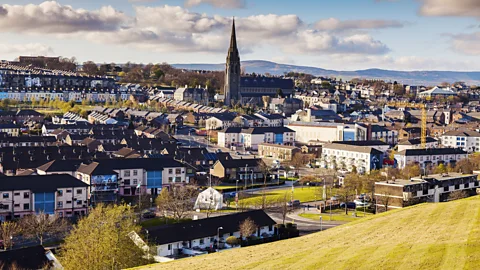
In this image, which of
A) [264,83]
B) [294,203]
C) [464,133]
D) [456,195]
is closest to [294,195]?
[294,203]

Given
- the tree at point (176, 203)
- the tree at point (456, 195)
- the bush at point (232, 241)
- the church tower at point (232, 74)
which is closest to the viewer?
the bush at point (232, 241)

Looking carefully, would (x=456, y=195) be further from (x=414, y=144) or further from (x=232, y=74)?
(x=232, y=74)

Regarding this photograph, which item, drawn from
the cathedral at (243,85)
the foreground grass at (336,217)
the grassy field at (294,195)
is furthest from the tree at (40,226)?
the cathedral at (243,85)

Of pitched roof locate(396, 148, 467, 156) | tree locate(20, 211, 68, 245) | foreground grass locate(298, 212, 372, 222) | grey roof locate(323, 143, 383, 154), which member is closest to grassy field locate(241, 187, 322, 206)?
foreground grass locate(298, 212, 372, 222)

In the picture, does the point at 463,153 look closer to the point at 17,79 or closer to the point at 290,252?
the point at 290,252

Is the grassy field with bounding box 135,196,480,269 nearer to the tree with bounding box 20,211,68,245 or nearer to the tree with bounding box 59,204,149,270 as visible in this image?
the tree with bounding box 59,204,149,270

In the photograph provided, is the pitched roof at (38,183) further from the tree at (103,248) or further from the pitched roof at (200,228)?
the tree at (103,248)
